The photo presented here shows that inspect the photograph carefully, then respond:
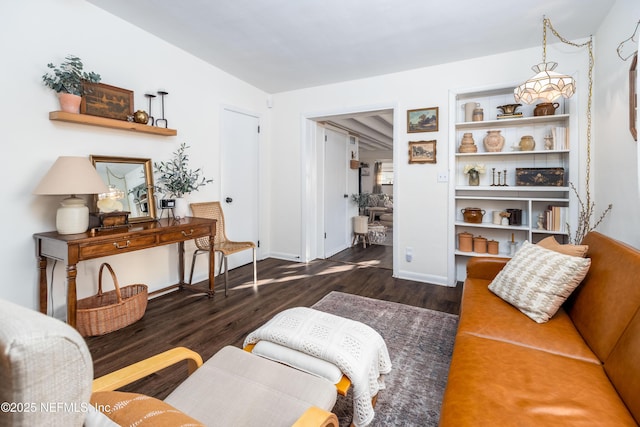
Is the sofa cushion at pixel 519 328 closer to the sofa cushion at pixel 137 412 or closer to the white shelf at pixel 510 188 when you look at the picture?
the sofa cushion at pixel 137 412

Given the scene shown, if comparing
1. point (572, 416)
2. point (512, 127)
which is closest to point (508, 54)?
point (512, 127)

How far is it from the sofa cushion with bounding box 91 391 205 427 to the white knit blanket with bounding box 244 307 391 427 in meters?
0.77

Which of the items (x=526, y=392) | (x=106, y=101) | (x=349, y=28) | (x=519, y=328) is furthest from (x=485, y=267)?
(x=106, y=101)

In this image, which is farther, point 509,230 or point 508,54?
point 509,230

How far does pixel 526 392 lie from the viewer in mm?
1061

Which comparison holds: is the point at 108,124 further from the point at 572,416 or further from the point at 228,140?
the point at 572,416

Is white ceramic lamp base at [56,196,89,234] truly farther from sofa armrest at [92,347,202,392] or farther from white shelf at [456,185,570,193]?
Answer: white shelf at [456,185,570,193]

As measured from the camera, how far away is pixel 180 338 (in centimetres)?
227

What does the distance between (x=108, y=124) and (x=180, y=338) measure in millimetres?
1853

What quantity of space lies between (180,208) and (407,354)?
2505 millimetres

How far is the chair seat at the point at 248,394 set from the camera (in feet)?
3.28

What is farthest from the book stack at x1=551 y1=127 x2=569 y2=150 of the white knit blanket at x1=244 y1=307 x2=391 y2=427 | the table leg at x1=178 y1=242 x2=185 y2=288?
the table leg at x1=178 y1=242 x2=185 y2=288

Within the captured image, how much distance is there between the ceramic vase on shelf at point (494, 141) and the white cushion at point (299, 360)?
10.0ft

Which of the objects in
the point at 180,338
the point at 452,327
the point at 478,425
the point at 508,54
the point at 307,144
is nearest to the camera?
the point at 478,425
